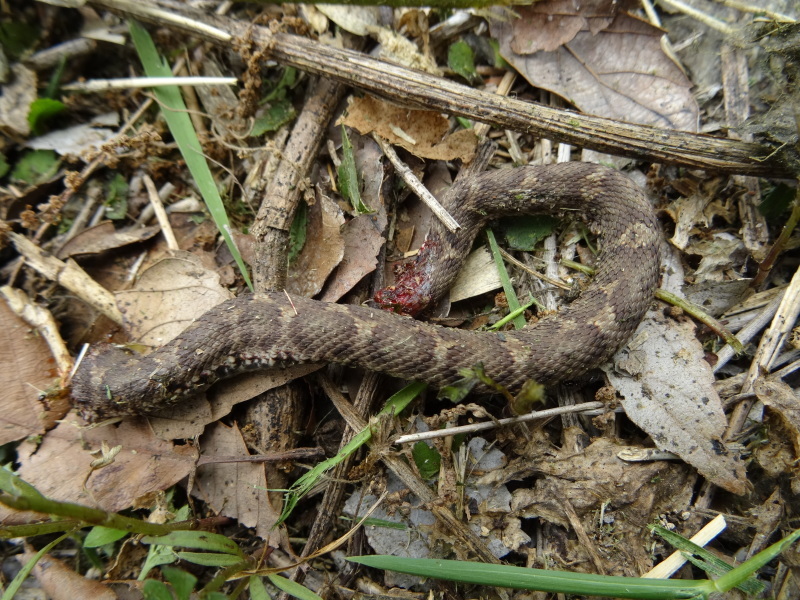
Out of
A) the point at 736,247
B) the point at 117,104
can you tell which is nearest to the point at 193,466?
the point at 117,104

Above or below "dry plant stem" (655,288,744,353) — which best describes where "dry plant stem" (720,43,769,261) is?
above

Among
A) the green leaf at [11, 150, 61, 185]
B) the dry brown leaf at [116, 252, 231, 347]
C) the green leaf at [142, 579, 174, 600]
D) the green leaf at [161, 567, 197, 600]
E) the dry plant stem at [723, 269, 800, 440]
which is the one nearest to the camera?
the green leaf at [161, 567, 197, 600]

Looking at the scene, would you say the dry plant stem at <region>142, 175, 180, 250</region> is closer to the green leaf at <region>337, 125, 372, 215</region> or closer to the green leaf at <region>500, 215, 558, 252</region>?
the green leaf at <region>337, 125, 372, 215</region>

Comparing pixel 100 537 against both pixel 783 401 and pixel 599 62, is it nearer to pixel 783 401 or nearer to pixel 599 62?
pixel 783 401

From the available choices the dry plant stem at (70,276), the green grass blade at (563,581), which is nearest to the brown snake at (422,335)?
the dry plant stem at (70,276)

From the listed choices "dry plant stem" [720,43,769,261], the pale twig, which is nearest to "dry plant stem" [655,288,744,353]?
"dry plant stem" [720,43,769,261]

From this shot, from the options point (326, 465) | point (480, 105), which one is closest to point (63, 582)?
point (326, 465)

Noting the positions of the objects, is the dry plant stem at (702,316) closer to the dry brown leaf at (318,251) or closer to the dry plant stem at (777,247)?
the dry plant stem at (777,247)
